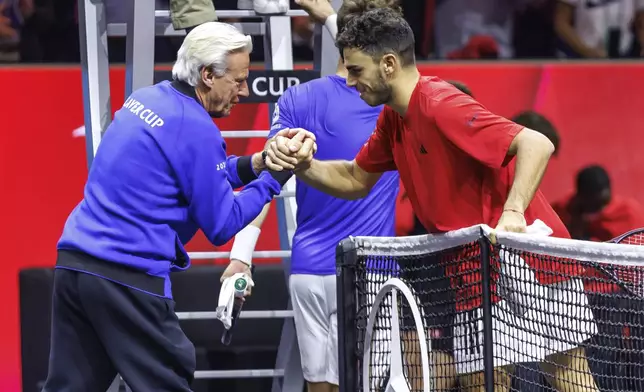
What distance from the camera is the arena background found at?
6.53m

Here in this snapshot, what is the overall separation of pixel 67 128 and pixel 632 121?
3005 mm

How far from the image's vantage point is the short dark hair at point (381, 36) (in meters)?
4.17

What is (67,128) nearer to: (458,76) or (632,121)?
(458,76)

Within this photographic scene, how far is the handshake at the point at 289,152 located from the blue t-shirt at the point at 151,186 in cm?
33

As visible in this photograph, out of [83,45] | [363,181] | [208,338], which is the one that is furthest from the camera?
[208,338]

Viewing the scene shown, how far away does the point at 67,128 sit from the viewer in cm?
660

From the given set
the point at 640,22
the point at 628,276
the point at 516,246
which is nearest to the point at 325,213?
the point at 516,246

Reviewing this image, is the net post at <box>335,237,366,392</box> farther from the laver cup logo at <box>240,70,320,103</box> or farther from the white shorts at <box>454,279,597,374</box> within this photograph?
the laver cup logo at <box>240,70,320,103</box>

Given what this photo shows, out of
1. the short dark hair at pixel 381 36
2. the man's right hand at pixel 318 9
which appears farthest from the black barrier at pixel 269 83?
the short dark hair at pixel 381 36

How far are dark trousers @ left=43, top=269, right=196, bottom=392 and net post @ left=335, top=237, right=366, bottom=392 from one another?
495mm

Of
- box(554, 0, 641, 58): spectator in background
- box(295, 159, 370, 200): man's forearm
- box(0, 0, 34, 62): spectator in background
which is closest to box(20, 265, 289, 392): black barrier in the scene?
box(0, 0, 34, 62): spectator in background

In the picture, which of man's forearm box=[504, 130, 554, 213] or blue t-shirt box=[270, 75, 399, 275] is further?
blue t-shirt box=[270, 75, 399, 275]

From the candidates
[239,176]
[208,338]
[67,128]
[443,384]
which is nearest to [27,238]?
[67,128]

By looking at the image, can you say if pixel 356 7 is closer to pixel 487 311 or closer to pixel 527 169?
pixel 527 169
